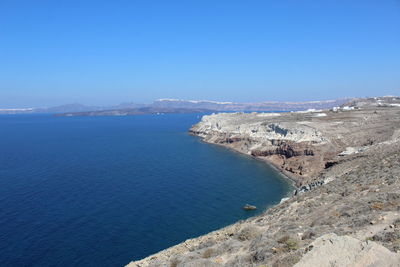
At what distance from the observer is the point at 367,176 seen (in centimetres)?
2786

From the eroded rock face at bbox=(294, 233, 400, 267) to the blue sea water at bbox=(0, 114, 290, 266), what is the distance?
1917 cm

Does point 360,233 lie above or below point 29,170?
above

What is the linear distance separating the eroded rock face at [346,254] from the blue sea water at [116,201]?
1917 cm

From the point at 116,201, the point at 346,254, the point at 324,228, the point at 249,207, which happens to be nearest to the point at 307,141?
the point at 249,207

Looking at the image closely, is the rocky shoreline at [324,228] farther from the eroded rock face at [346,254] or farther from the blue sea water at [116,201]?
the blue sea water at [116,201]

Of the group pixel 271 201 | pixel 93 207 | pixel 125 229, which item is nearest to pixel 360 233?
pixel 125 229

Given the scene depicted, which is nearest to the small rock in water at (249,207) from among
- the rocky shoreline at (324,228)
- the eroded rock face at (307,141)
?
the rocky shoreline at (324,228)

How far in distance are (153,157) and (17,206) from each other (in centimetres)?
3417

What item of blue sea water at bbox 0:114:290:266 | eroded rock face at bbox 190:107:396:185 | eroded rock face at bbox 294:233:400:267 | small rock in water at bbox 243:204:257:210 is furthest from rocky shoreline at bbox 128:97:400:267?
small rock in water at bbox 243:204:257:210

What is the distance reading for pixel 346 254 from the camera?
1115 cm

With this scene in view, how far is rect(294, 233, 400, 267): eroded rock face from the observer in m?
10.4

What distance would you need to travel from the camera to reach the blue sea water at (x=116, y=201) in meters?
28.8

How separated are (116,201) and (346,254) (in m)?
33.7

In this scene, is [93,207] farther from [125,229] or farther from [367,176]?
[367,176]
